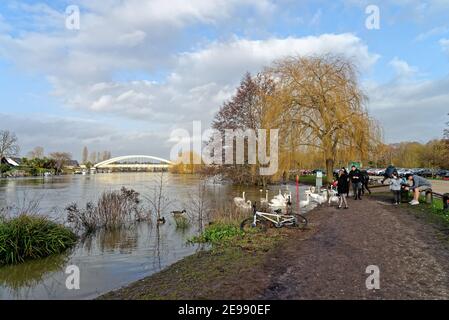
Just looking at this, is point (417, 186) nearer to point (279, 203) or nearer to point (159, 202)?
point (279, 203)

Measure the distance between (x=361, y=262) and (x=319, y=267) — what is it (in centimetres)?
96

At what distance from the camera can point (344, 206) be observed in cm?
1709

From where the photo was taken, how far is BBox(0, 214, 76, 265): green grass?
404 inches

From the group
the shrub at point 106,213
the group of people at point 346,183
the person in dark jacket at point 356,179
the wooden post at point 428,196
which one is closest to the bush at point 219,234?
the shrub at point 106,213

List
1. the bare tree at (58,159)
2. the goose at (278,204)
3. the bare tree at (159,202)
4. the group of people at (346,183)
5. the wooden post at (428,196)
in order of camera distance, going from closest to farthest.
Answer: the goose at (278,204) < the group of people at (346,183) < the wooden post at (428,196) < the bare tree at (159,202) < the bare tree at (58,159)

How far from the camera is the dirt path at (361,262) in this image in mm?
5777

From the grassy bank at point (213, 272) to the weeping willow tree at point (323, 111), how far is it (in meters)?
18.1

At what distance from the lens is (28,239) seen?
35.4 feet

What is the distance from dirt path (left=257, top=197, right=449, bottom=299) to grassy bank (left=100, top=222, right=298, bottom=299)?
55 centimetres

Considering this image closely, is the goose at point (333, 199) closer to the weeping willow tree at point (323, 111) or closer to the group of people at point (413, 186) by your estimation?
the group of people at point (413, 186)

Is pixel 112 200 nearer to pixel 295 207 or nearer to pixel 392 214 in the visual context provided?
pixel 295 207

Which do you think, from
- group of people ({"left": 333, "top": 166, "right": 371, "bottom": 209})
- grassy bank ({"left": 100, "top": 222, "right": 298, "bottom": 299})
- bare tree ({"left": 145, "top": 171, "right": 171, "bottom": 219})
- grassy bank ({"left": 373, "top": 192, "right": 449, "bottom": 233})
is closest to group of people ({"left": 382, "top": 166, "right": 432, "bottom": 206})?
grassy bank ({"left": 373, "top": 192, "right": 449, "bottom": 233})
